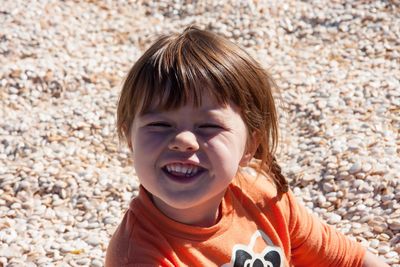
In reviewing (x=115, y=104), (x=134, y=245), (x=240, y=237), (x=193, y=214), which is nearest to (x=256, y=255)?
(x=240, y=237)

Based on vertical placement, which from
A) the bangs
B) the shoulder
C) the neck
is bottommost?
the shoulder

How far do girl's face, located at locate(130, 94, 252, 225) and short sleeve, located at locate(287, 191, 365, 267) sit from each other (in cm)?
47

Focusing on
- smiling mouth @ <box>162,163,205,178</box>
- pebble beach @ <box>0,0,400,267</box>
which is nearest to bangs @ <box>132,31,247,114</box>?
smiling mouth @ <box>162,163,205,178</box>

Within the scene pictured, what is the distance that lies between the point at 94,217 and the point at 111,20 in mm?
2316

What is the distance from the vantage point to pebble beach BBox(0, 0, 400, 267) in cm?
357

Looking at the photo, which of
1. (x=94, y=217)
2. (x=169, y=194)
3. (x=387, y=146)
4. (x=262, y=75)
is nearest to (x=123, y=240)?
(x=169, y=194)

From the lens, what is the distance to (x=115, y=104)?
15.1ft

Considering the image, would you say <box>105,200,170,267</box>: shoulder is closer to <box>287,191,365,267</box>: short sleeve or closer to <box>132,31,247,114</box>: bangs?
<box>132,31,247,114</box>: bangs

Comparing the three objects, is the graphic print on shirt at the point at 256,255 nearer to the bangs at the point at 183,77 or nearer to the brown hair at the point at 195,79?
the brown hair at the point at 195,79

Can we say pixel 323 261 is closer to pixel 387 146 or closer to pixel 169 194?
pixel 169 194

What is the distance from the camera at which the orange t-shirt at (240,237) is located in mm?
2209

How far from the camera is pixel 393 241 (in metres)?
3.34

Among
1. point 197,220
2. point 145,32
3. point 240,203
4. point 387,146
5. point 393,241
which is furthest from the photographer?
point 145,32

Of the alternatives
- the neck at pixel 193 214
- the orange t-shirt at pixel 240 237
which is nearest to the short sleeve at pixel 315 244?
the orange t-shirt at pixel 240 237
